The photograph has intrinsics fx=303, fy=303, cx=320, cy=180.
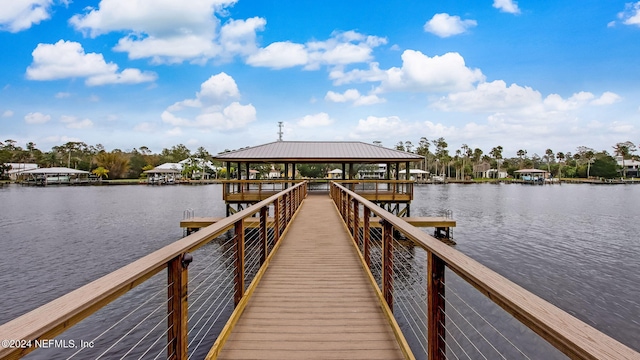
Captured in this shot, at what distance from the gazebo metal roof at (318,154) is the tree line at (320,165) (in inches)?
1922

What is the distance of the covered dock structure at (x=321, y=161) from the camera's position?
14.8 meters

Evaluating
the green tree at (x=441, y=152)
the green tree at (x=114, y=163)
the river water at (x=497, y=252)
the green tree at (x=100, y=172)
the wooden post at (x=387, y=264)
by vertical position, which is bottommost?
the river water at (x=497, y=252)

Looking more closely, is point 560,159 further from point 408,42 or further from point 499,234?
point 499,234

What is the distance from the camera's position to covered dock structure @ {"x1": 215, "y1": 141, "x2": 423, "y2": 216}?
14.8 meters

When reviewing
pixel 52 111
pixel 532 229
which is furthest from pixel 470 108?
pixel 52 111

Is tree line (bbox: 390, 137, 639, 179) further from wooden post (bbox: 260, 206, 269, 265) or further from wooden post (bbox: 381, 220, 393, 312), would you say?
wooden post (bbox: 381, 220, 393, 312)

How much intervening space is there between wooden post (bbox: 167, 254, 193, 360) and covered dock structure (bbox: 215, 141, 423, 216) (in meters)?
11.9

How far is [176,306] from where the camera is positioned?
→ 197 centimetres

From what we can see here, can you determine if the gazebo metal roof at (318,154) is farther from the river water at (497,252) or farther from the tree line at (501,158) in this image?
the tree line at (501,158)

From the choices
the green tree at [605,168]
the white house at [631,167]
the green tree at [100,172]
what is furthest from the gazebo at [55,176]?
the white house at [631,167]

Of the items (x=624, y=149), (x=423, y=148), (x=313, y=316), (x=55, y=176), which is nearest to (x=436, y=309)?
(x=313, y=316)

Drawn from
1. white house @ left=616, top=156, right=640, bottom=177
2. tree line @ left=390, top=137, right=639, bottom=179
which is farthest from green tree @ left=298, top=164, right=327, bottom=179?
white house @ left=616, top=156, right=640, bottom=177

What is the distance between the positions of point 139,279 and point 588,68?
3918 cm

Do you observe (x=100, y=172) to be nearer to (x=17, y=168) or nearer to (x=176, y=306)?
(x=17, y=168)
